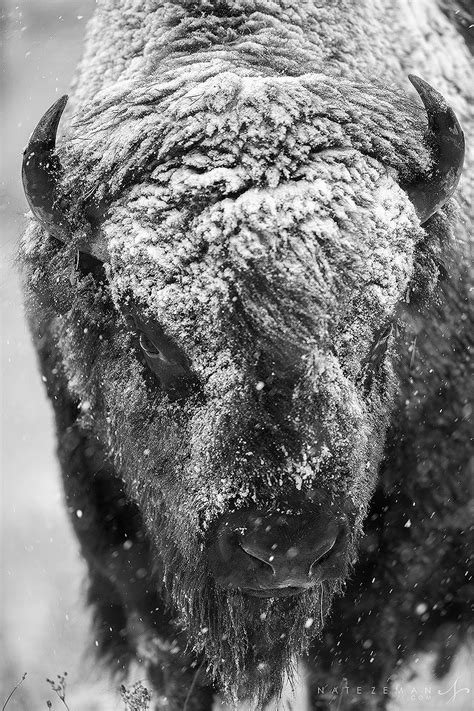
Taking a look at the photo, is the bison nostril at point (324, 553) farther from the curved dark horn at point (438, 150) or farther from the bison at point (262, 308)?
the curved dark horn at point (438, 150)

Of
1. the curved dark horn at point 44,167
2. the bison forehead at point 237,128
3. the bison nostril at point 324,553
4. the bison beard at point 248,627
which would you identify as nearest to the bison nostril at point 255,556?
the bison nostril at point 324,553

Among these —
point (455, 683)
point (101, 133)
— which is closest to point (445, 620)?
point (455, 683)

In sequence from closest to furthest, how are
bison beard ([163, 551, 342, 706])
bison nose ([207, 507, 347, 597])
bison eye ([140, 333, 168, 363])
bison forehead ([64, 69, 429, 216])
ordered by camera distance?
bison nose ([207, 507, 347, 597]) < bison forehead ([64, 69, 429, 216]) < bison eye ([140, 333, 168, 363]) < bison beard ([163, 551, 342, 706])

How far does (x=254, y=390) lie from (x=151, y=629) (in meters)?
2.38

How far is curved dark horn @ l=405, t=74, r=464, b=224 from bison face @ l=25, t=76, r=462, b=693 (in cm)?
1

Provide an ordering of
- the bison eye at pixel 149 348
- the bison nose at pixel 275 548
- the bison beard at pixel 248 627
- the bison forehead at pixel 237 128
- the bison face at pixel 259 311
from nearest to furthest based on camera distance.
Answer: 1. the bison nose at pixel 275 548
2. the bison face at pixel 259 311
3. the bison forehead at pixel 237 128
4. the bison eye at pixel 149 348
5. the bison beard at pixel 248 627

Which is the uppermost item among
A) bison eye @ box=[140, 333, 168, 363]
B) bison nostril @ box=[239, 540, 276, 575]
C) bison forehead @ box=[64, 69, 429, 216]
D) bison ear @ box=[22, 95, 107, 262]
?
bison forehead @ box=[64, 69, 429, 216]

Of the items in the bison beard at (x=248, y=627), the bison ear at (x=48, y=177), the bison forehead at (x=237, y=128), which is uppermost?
the bison forehead at (x=237, y=128)

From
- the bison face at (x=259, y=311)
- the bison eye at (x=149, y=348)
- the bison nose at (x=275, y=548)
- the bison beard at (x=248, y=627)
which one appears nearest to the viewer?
the bison nose at (x=275, y=548)

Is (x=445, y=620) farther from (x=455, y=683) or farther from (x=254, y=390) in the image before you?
(x=254, y=390)

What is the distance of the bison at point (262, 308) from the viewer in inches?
101

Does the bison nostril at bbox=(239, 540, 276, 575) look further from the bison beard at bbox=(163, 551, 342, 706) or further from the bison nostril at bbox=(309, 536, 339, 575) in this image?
the bison beard at bbox=(163, 551, 342, 706)

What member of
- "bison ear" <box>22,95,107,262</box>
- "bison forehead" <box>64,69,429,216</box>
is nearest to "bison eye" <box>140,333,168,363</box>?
"bison ear" <box>22,95,107,262</box>

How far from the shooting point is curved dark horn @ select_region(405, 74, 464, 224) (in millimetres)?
2953
